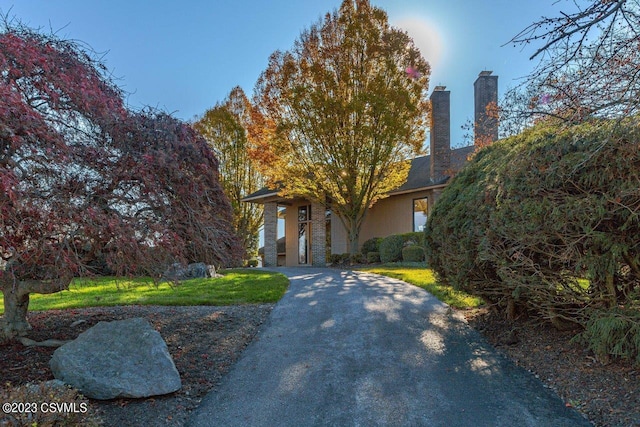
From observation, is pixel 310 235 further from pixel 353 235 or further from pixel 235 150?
pixel 235 150

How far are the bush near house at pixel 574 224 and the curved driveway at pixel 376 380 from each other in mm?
929

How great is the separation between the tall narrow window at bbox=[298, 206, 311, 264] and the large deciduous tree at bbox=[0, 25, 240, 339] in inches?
545

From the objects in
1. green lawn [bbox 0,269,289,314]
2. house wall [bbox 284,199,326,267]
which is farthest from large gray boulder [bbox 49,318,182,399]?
house wall [bbox 284,199,326,267]

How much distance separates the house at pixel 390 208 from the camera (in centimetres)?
→ 1484

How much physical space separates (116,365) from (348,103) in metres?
11.6

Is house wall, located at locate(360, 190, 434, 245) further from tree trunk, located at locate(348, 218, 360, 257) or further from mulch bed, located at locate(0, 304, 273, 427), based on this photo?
mulch bed, located at locate(0, 304, 273, 427)

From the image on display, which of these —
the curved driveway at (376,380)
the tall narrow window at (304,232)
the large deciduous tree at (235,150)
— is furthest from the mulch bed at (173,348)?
the large deciduous tree at (235,150)

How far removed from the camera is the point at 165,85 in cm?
612

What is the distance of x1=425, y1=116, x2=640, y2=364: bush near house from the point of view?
3186 millimetres

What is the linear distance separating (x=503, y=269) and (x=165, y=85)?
5.69 m

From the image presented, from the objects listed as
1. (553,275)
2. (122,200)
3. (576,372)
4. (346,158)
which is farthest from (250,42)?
(576,372)

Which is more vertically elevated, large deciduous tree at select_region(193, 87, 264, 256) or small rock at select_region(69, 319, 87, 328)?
large deciduous tree at select_region(193, 87, 264, 256)

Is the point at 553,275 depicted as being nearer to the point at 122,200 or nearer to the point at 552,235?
the point at 552,235

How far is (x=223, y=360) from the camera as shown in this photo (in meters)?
4.48
